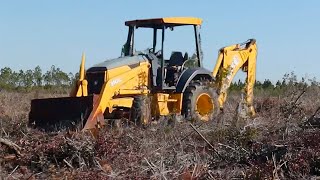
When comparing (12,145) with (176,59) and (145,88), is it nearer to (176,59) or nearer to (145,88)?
(145,88)

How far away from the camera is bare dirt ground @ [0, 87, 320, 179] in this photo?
734cm

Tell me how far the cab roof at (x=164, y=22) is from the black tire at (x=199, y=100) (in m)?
1.25

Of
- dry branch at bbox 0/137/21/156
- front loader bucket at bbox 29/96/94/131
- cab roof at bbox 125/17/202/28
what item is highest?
cab roof at bbox 125/17/202/28

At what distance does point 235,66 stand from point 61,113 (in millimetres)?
5050

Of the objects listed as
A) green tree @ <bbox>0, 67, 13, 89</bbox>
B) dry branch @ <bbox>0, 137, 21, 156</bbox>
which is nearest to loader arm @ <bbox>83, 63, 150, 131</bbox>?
dry branch @ <bbox>0, 137, 21, 156</bbox>

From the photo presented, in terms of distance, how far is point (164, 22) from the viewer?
499 inches

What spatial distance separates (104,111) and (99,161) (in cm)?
317

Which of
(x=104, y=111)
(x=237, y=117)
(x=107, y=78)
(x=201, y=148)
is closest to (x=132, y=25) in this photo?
(x=107, y=78)

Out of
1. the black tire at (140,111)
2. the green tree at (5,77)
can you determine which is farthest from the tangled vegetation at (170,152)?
the green tree at (5,77)

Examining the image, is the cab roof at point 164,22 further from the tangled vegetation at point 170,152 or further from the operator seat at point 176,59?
the tangled vegetation at point 170,152

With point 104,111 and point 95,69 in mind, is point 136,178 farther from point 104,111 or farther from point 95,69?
point 95,69

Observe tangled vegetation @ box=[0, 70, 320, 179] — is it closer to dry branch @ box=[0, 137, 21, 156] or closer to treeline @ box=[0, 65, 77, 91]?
dry branch @ box=[0, 137, 21, 156]

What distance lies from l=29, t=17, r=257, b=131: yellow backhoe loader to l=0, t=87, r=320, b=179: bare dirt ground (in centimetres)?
101

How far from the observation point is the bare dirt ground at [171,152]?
7.34 meters
